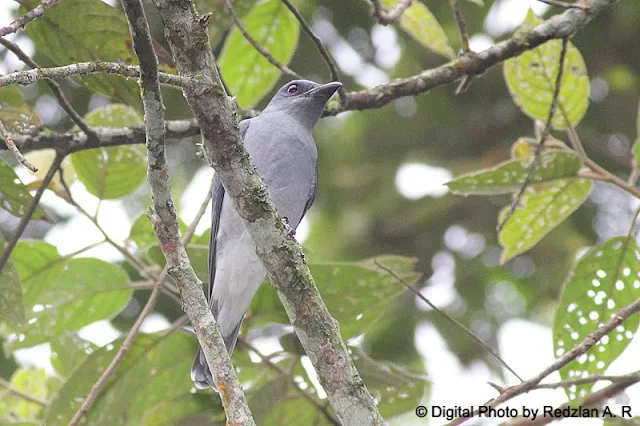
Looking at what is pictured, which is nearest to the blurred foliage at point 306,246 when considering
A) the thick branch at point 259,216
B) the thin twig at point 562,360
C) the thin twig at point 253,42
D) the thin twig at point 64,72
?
the thin twig at point 253,42

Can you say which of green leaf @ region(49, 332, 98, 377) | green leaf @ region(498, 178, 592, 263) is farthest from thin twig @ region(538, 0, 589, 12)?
green leaf @ region(49, 332, 98, 377)

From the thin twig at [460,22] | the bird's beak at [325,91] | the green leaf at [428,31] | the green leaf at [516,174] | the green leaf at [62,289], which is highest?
the green leaf at [428,31]

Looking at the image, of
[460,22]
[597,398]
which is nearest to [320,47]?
[460,22]

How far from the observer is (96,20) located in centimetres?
341

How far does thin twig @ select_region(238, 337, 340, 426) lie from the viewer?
3844 mm

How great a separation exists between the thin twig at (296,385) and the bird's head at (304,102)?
48.2 inches

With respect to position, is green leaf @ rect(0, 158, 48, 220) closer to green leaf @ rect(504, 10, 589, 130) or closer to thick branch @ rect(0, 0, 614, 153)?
thick branch @ rect(0, 0, 614, 153)

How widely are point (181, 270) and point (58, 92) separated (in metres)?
1.18

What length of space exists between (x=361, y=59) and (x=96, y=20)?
3.38 metres

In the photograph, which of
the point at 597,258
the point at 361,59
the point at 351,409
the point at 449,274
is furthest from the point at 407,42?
the point at 351,409

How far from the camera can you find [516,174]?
362cm

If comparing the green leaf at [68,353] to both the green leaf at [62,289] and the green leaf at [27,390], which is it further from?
the green leaf at [62,289]

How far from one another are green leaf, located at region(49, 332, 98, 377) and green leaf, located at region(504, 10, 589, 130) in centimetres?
264

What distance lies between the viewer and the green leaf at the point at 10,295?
340 cm
